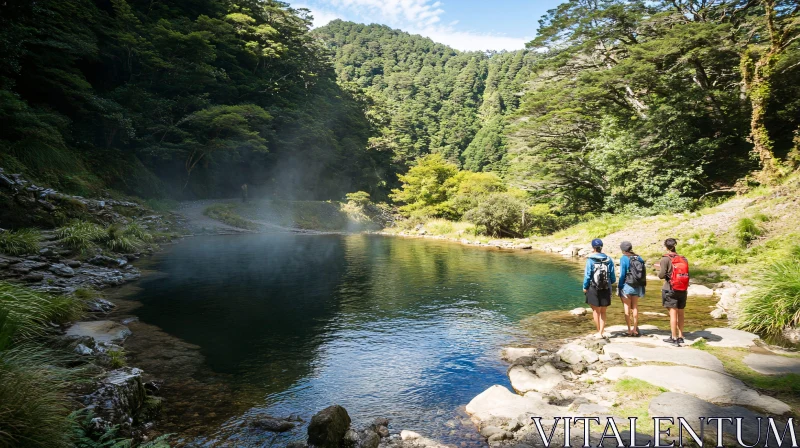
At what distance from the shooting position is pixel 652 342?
6.69m

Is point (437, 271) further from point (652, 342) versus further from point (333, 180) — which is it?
point (333, 180)

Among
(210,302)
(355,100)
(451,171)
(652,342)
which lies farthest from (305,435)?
(355,100)

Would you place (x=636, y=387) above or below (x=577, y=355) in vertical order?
above

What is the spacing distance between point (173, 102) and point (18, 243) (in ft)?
80.1

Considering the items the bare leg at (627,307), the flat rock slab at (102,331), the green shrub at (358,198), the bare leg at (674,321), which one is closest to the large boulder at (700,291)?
the bare leg at (627,307)

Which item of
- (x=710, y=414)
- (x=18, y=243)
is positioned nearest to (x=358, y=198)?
(x=18, y=243)

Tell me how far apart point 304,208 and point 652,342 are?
3393 cm

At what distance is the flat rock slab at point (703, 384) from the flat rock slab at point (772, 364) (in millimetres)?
673

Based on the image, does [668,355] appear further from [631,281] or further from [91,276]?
[91,276]

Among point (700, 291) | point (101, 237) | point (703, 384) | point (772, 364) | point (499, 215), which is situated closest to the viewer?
point (703, 384)

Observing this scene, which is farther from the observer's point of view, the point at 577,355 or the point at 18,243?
the point at 18,243

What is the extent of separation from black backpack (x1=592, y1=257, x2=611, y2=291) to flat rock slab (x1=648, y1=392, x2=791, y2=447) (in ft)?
8.12

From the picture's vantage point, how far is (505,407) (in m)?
4.82

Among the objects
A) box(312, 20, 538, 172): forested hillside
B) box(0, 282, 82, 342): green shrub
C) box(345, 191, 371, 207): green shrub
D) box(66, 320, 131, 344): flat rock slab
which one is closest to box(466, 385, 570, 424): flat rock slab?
box(0, 282, 82, 342): green shrub
